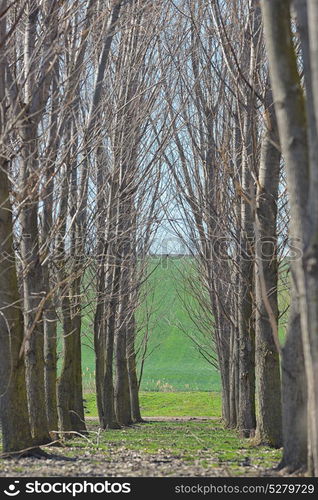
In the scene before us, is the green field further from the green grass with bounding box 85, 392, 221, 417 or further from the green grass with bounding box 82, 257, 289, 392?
the green grass with bounding box 85, 392, 221, 417

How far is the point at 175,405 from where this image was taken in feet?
115

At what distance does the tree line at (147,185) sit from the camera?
5188mm

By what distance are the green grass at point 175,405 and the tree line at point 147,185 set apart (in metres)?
10.4

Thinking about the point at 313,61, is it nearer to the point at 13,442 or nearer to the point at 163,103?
the point at 13,442

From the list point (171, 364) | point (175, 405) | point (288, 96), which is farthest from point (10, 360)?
point (171, 364)

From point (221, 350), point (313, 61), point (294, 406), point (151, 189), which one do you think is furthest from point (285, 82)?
point (221, 350)

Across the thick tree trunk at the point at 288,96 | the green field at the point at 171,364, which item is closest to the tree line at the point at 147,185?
the thick tree trunk at the point at 288,96

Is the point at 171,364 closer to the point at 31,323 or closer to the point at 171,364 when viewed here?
the point at 171,364

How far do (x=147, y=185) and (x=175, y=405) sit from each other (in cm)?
1879

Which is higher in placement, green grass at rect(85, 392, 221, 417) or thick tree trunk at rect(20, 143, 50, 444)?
thick tree trunk at rect(20, 143, 50, 444)

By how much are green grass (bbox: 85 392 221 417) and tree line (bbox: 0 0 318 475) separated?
10.4 metres

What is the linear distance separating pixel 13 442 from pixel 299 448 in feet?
10.9

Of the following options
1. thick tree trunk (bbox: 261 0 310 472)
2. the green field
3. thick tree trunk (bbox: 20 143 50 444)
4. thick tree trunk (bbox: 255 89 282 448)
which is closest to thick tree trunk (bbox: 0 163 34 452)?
thick tree trunk (bbox: 20 143 50 444)

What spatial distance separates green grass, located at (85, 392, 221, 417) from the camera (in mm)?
32441
